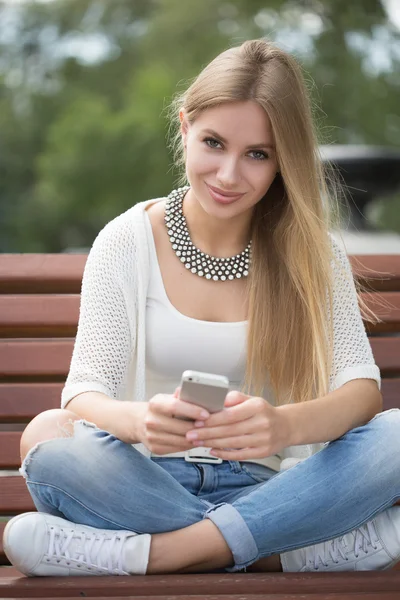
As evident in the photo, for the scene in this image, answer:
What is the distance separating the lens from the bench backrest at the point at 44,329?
3289 millimetres

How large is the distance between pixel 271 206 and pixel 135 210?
1.27ft

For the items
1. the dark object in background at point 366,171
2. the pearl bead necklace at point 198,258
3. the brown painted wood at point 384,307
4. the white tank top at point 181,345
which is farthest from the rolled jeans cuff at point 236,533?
the dark object in background at point 366,171

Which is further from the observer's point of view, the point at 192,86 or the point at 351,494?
the point at 192,86

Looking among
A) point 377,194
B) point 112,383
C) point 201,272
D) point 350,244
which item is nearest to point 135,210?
point 201,272

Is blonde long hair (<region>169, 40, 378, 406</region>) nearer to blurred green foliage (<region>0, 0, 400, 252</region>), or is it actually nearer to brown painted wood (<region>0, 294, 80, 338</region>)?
brown painted wood (<region>0, 294, 80, 338</region>)

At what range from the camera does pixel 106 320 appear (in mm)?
2795

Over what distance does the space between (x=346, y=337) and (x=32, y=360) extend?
99 centimetres

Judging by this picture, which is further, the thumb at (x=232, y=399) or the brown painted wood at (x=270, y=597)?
the thumb at (x=232, y=399)

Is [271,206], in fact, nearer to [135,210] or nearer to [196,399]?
[135,210]

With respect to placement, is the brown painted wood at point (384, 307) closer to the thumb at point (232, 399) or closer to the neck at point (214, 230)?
the neck at point (214, 230)

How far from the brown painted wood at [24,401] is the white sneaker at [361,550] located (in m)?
0.96

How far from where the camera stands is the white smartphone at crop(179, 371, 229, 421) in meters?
2.18

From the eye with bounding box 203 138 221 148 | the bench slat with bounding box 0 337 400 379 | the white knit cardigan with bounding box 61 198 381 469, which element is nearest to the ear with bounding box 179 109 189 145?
the eye with bounding box 203 138 221 148

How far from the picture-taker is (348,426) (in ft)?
8.70
